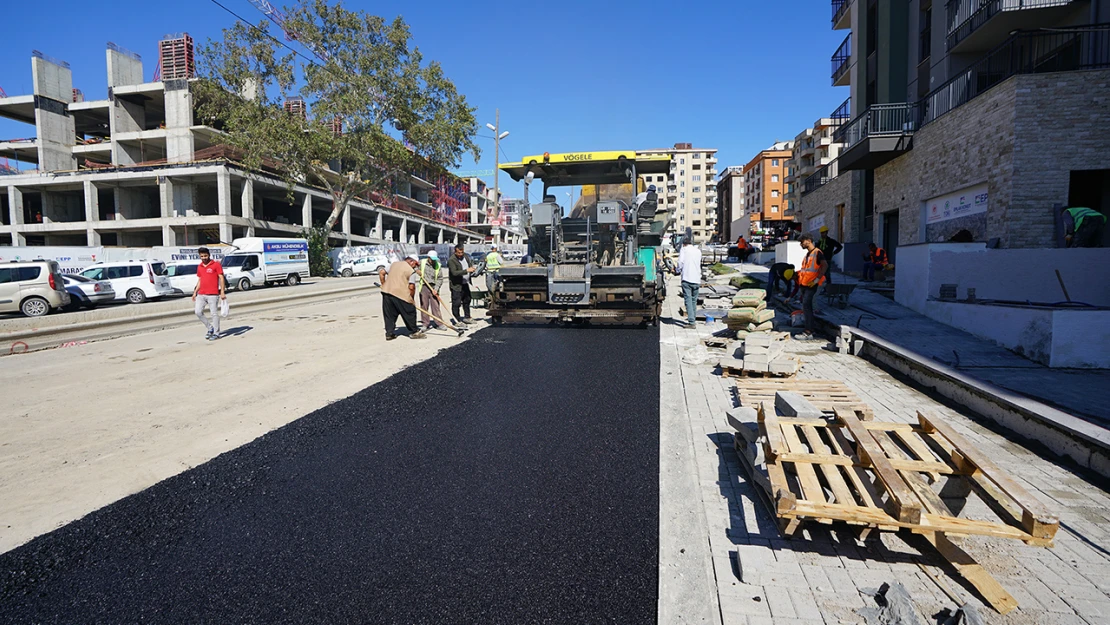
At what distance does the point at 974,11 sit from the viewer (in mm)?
14578

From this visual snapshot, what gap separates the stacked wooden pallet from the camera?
2773 millimetres

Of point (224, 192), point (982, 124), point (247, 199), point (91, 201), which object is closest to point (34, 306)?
point (982, 124)

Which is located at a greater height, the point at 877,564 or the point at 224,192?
the point at 224,192

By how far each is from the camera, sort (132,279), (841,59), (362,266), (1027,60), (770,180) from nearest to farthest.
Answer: (1027,60)
(132,279)
(841,59)
(362,266)
(770,180)

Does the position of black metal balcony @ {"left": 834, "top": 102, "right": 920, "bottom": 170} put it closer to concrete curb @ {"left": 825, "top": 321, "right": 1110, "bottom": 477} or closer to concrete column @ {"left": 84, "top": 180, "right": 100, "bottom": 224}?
concrete curb @ {"left": 825, "top": 321, "right": 1110, "bottom": 477}

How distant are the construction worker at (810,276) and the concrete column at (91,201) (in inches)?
1919

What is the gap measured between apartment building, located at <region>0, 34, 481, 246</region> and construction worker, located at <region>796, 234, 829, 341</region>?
30.0 meters

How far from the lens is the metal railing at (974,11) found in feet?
43.4

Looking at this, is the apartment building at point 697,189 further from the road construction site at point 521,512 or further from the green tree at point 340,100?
the road construction site at point 521,512

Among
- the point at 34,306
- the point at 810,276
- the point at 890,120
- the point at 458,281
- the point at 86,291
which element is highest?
the point at 890,120

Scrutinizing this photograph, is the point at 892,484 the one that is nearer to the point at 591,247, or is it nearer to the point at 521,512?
the point at 521,512

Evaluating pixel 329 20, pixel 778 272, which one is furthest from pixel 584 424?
pixel 329 20

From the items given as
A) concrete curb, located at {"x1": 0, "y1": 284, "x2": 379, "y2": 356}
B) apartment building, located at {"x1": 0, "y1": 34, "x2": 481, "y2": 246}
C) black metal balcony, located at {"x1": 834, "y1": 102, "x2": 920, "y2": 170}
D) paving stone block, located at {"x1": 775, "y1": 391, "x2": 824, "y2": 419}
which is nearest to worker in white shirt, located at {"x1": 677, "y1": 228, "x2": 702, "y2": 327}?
paving stone block, located at {"x1": 775, "y1": 391, "x2": 824, "y2": 419}

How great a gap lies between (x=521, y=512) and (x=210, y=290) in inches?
369
